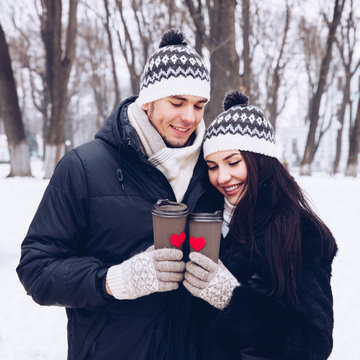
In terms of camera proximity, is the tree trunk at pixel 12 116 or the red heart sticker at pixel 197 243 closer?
the red heart sticker at pixel 197 243

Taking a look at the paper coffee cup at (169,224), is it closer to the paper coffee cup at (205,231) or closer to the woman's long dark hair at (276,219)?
the paper coffee cup at (205,231)

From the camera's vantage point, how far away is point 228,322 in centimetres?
169

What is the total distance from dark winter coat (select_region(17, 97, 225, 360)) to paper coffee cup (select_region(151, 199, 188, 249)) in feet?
1.07

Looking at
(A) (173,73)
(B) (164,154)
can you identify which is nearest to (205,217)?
(B) (164,154)

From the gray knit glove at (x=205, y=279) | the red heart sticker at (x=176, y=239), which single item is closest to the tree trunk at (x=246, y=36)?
the gray knit glove at (x=205, y=279)

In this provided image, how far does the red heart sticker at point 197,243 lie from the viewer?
149 centimetres

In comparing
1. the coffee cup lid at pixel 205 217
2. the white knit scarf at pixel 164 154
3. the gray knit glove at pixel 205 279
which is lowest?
the gray knit glove at pixel 205 279

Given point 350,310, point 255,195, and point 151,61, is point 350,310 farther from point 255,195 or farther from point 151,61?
point 151,61

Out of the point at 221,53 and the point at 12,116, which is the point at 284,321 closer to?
the point at 221,53

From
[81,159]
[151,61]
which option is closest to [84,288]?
[81,159]

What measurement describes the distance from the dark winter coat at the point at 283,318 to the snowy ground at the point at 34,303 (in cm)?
254

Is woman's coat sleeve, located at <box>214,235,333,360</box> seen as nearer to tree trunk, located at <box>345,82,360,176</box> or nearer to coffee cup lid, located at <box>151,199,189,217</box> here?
coffee cup lid, located at <box>151,199,189,217</box>

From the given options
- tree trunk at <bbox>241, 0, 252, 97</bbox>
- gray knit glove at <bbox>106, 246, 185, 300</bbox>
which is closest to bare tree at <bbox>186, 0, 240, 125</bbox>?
tree trunk at <bbox>241, 0, 252, 97</bbox>

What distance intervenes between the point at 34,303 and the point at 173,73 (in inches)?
159
